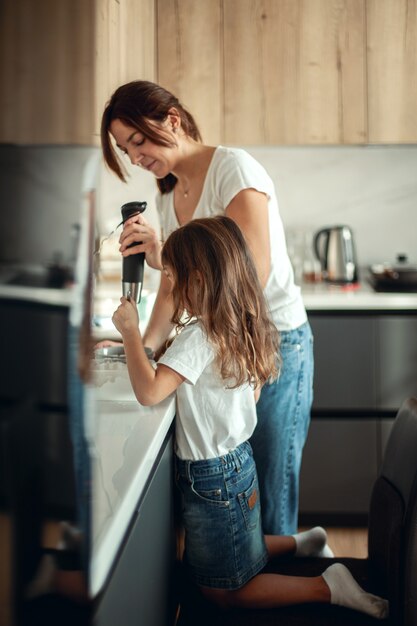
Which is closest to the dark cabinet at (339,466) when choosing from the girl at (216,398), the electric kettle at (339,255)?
the electric kettle at (339,255)

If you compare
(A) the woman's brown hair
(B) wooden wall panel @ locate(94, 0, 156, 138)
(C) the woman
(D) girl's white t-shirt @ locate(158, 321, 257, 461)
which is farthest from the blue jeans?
(B) wooden wall panel @ locate(94, 0, 156, 138)

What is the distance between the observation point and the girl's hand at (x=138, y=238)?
65.9 inches

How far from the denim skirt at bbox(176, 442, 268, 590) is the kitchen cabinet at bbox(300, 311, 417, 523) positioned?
1345 mm

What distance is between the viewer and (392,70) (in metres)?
2.96

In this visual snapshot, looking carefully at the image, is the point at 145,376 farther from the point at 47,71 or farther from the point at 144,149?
the point at 47,71

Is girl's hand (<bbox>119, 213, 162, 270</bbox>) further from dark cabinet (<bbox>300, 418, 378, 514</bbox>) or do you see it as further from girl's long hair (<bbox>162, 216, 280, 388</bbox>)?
dark cabinet (<bbox>300, 418, 378, 514</bbox>)

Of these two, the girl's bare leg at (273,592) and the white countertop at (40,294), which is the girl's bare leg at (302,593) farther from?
the white countertop at (40,294)

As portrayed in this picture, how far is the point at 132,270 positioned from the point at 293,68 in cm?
162

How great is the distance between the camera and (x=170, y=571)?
1485mm

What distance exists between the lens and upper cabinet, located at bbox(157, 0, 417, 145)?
2.95m

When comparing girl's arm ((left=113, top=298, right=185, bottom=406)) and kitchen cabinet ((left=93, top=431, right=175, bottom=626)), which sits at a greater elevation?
girl's arm ((left=113, top=298, right=185, bottom=406))

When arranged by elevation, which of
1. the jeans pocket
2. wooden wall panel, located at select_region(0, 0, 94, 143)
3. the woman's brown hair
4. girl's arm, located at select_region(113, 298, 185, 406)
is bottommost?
the jeans pocket

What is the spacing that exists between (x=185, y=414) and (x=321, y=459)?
1450mm

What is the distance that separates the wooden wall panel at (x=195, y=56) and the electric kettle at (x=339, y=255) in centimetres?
62
